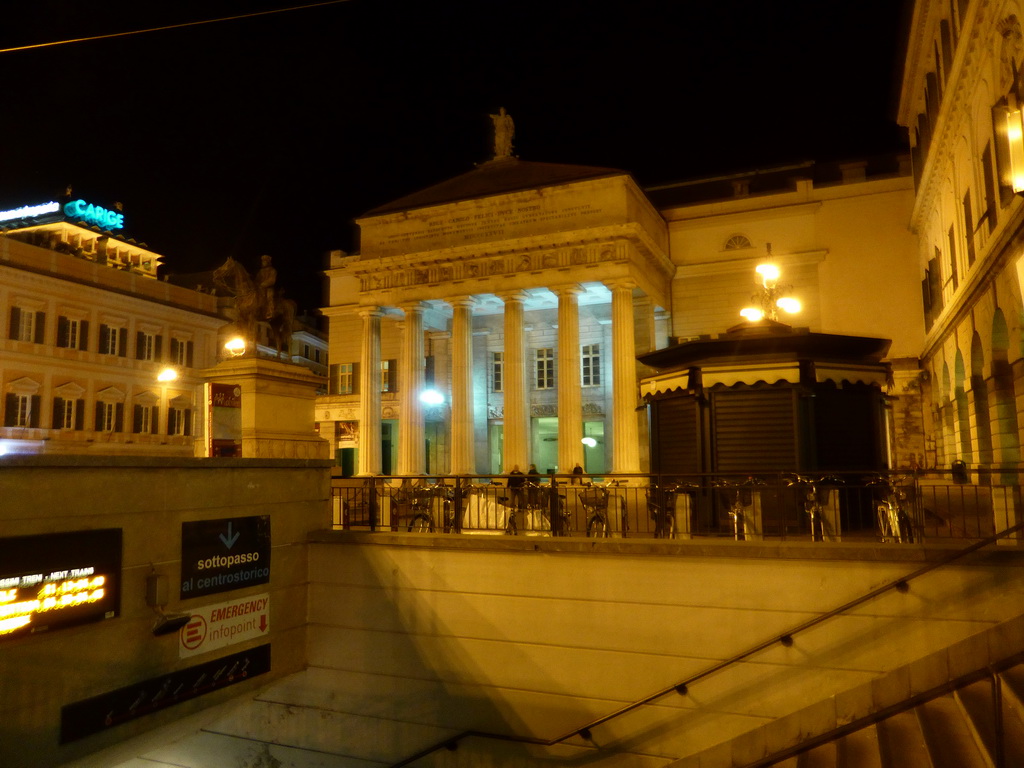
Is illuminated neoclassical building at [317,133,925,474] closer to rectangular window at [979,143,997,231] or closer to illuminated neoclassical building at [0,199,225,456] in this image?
illuminated neoclassical building at [0,199,225,456]

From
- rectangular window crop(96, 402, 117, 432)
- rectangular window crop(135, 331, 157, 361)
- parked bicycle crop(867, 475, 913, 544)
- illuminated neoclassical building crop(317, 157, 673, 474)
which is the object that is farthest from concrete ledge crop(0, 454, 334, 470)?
rectangular window crop(135, 331, 157, 361)

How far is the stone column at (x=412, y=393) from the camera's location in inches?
1210

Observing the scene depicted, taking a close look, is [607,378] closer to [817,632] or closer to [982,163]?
[982,163]

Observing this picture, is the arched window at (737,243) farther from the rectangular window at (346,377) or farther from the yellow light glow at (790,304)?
the rectangular window at (346,377)

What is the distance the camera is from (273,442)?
12.4m

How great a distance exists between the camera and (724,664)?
862cm

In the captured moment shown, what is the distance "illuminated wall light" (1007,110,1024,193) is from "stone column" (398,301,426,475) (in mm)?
23257

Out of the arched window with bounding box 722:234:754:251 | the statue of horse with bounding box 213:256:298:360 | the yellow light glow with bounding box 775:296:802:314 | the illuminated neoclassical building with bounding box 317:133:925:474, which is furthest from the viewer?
the arched window with bounding box 722:234:754:251

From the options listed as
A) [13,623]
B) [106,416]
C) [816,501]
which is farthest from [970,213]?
[106,416]

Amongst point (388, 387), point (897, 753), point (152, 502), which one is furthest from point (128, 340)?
point (897, 753)

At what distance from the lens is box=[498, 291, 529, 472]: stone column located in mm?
28875

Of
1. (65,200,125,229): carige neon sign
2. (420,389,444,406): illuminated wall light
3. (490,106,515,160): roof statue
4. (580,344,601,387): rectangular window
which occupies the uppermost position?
(65,200,125,229): carige neon sign

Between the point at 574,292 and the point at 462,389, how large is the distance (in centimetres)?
598

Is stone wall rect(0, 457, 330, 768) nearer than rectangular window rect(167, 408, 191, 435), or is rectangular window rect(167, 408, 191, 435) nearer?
stone wall rect(0, 457, 330, 768)
